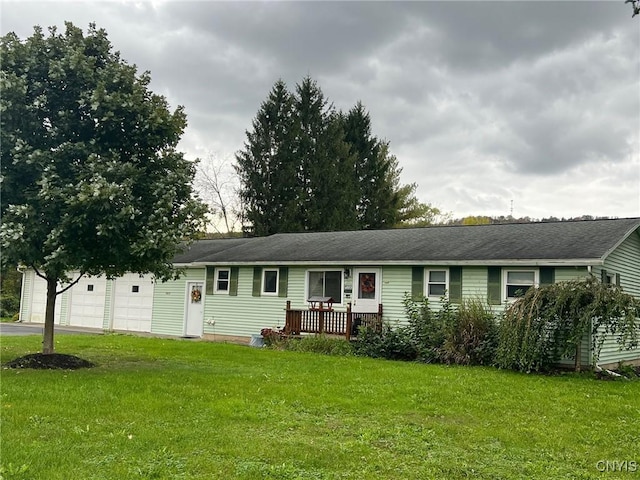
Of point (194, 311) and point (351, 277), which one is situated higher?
point (351, 277)

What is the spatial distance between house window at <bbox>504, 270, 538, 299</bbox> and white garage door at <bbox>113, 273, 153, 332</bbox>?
42.2 ft

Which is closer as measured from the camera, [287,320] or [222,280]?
[287,320]

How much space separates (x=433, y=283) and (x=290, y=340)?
4.33 meters

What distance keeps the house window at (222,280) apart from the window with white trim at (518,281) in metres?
9.17

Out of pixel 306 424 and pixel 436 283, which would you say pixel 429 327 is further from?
pixel 306 424

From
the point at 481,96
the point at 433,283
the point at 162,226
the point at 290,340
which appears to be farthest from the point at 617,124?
the point at 162,226

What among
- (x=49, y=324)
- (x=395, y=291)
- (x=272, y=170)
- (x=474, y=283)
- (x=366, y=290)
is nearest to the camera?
(x=49, y=324)

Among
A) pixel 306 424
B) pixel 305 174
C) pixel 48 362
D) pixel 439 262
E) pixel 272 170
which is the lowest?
pixel 306 424

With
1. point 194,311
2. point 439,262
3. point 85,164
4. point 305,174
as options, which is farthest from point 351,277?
point 305,174

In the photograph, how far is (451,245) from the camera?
1623 cm

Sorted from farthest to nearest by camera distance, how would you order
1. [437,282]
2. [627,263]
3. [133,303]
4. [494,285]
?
[133,303], [627,263], [437,282], [494,285]

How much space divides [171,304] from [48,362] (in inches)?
397

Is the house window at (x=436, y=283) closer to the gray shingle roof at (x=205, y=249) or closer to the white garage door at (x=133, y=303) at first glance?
the gray shingle roof at (x=205, y=249)

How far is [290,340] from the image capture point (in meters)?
16.0
